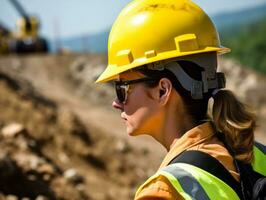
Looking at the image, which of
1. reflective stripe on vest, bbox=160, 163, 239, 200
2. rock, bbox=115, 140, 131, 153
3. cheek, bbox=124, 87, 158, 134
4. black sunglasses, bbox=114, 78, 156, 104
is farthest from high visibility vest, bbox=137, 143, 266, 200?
rock, bbox=115, 140, 131, 153

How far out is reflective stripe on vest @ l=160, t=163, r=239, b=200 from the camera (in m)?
1.71

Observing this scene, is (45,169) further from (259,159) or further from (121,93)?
(259,159)

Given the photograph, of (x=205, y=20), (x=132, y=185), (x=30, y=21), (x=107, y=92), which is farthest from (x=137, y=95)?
(x=30, y=21)

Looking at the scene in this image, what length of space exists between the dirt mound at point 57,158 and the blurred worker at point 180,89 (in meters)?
4.09

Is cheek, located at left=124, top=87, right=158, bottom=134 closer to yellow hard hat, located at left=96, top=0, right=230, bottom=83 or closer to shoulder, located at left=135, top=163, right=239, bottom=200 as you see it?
yellow hard hat, located at left=96, top=0, right=230, bottom=83

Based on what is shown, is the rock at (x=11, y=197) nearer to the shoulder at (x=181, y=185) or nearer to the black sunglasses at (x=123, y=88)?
the black sunglasses at (x=123, y=88)

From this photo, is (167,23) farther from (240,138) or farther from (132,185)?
(132,185)

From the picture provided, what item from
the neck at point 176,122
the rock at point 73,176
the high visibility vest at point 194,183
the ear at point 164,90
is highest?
the ear at point 164,90

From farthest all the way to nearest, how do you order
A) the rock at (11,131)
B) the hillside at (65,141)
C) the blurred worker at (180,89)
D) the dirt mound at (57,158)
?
the rock at (11,131) → the hillside at (65,141) → the dirt mound at (57,158) → the blurred worker at (180,89)

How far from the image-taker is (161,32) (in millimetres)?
2090

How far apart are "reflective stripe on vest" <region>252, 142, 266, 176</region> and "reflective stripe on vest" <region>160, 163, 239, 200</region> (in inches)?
14.1

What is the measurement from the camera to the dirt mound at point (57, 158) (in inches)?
250

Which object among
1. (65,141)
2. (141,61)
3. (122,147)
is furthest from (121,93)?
(122,147)

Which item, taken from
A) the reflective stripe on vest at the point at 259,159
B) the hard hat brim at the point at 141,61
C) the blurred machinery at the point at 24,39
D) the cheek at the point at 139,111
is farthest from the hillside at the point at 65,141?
the blurred machinery at the point at 24,39
